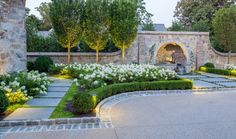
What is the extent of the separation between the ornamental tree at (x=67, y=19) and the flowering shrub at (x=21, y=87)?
258 inches

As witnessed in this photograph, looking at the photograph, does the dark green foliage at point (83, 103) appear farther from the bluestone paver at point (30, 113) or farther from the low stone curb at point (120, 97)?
the bluestone paver at point (30, 113)

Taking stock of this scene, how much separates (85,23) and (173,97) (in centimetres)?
853

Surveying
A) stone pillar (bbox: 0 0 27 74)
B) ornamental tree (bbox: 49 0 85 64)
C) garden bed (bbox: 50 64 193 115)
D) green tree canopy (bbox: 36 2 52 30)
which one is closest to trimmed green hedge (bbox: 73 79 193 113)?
garden bed (bbox: 50 64 193 115)

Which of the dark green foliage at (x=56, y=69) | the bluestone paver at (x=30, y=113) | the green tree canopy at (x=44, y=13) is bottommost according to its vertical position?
the bluestone paver at (x=30, y=113)

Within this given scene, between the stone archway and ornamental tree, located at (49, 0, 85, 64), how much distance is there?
7.35 meters

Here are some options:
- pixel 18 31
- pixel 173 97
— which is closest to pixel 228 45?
pixel 173 97

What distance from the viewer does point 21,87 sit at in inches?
273

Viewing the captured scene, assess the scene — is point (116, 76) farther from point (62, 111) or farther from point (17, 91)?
point (62, 111)

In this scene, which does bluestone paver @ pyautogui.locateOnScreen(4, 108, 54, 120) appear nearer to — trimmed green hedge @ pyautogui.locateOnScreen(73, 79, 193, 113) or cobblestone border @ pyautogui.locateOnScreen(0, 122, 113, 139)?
cobblestone border @ pyautogui.locateOnScreen(0, 122, 113, 139)

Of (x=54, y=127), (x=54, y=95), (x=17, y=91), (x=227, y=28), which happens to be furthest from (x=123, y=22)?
(x=54, y=127)

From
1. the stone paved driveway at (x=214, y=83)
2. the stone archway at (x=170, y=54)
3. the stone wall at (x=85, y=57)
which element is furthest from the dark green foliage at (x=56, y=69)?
the stone archway at (x=170, y=54)

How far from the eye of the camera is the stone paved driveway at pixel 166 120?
4480 mm

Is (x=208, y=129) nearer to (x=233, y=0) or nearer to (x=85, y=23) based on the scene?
(x=85, y=23)

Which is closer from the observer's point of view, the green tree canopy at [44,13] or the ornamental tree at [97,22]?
the ornamental tree at [97,22]
